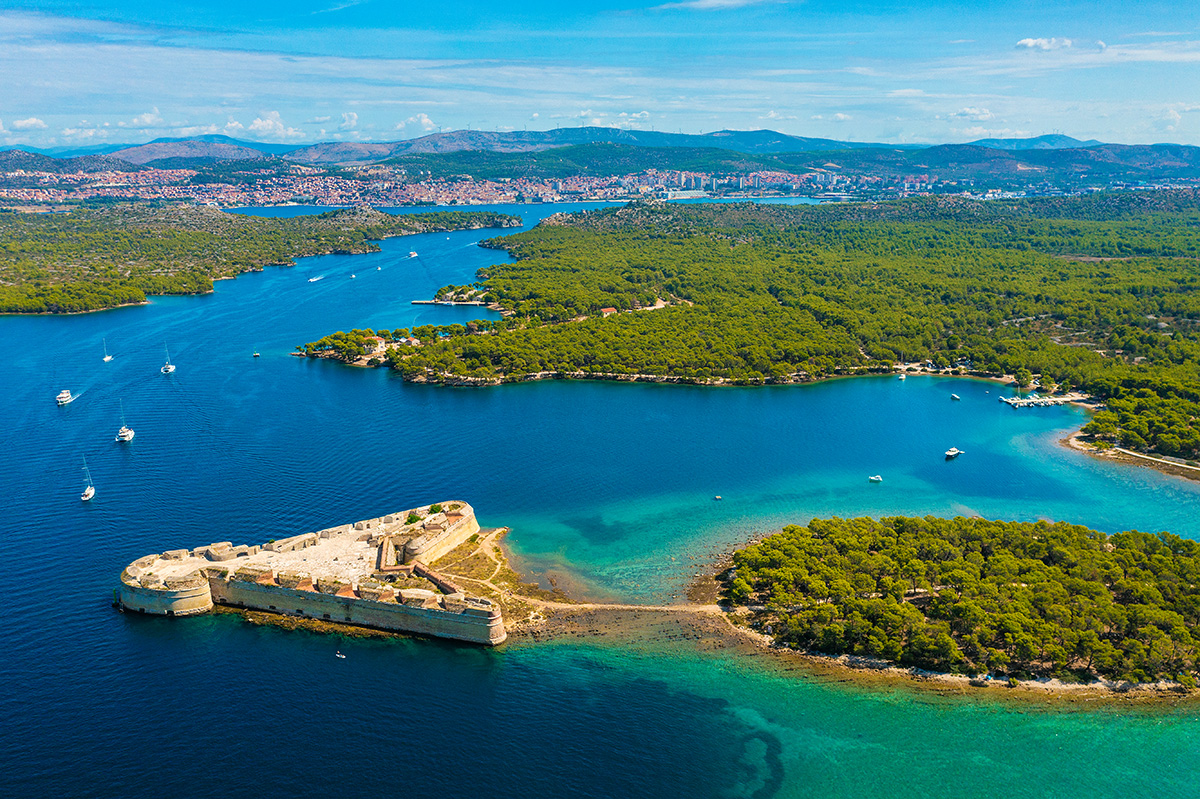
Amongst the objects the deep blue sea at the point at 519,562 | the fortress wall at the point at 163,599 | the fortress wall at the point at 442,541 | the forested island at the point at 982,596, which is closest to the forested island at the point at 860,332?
the deep blue sea at the point at 519,562

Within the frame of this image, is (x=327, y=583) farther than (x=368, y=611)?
Yes

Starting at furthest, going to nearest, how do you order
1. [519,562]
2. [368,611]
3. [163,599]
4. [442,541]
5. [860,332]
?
[860,332] < [519,562] < [442,541] < [163,599] < [368,611]

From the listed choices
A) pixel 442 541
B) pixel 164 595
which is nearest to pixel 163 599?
pixel 164 595

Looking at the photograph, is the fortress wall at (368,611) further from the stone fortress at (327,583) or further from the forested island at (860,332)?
the forested island at (860,332)

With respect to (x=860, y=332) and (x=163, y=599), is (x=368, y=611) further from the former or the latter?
(x=860, y=332)

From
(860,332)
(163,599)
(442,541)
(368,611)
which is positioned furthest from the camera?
(860,332)
